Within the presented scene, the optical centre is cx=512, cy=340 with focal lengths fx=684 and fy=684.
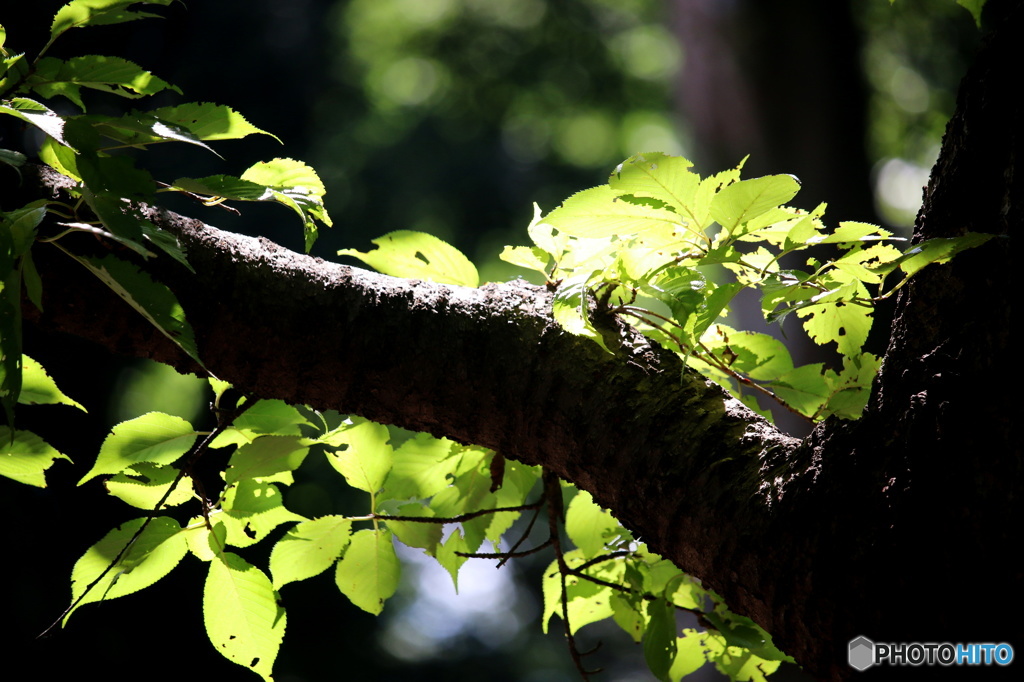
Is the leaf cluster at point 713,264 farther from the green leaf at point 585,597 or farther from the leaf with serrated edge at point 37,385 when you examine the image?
the leaf with serrated edge at point 37,385

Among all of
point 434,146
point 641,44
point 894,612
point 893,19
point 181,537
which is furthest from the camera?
point 641,44

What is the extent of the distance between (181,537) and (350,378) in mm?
224

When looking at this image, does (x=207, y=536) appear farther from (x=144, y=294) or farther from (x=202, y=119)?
(x=202, y=119)

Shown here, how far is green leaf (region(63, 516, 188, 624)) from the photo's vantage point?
0.63m

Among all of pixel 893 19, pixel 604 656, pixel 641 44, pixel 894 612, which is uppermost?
pixel 641 44

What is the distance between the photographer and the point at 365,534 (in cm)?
73

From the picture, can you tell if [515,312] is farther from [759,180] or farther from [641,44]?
[641,44]

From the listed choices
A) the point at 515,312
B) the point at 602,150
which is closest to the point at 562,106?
the point at 602,150

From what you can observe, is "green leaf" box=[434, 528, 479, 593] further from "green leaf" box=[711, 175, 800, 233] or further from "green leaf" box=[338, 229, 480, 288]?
"green leaf" box=[711, 175, 800, 233]

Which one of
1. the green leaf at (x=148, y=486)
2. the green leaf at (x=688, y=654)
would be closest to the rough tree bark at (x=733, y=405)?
the green leaf at (x=148, y=486)

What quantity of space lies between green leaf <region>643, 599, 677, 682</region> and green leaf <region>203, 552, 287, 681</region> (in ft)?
1.19

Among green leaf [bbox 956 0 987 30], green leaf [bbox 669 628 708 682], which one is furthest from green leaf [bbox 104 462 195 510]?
green leaf [bbox 956 0 987 30]

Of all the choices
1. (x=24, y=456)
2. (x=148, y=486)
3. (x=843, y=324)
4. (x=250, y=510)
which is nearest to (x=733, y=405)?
(x=843, y=324)

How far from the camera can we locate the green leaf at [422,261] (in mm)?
736
